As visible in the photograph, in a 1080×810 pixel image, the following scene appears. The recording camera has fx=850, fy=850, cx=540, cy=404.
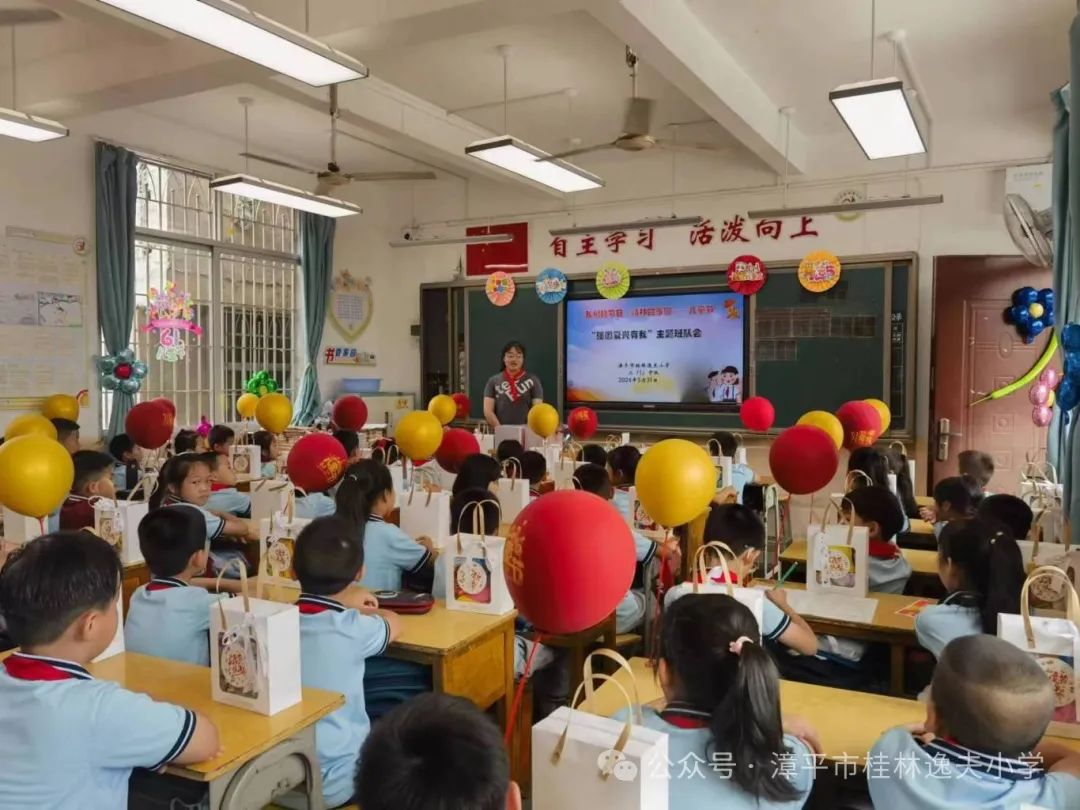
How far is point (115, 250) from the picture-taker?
6160 mm

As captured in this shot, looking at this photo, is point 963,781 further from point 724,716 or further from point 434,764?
point 434,764

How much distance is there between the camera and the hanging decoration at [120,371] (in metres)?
6.05

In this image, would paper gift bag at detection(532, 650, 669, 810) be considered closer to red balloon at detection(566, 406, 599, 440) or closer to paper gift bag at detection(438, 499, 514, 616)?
paper gift bag at detection(438, 499, 514, 616)

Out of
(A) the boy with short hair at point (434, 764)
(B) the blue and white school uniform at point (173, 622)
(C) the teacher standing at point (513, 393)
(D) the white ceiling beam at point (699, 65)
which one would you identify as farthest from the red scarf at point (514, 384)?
(A) the boy with short hair at point (434, 764)

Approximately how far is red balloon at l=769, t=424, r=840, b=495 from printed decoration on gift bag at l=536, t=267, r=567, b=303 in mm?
5174

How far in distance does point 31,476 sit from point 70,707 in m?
1.44

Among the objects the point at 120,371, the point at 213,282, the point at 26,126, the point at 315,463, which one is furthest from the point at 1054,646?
the point at 213,282

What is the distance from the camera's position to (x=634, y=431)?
7562mm

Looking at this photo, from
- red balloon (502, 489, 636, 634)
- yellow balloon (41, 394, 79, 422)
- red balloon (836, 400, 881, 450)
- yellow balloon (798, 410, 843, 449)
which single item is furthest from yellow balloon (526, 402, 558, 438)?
red balloon (502, 489, 636, 634)

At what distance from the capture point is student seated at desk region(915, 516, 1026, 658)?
2.11 meters

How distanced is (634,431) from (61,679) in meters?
6.32

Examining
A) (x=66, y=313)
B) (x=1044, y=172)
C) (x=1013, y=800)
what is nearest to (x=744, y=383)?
(x=1044, y=172)

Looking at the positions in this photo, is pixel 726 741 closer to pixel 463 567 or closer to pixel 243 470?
pixel 463 567

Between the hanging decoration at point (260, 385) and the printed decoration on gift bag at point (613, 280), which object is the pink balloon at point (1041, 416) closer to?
the printed decoration on gift bag at point (613, 280)
